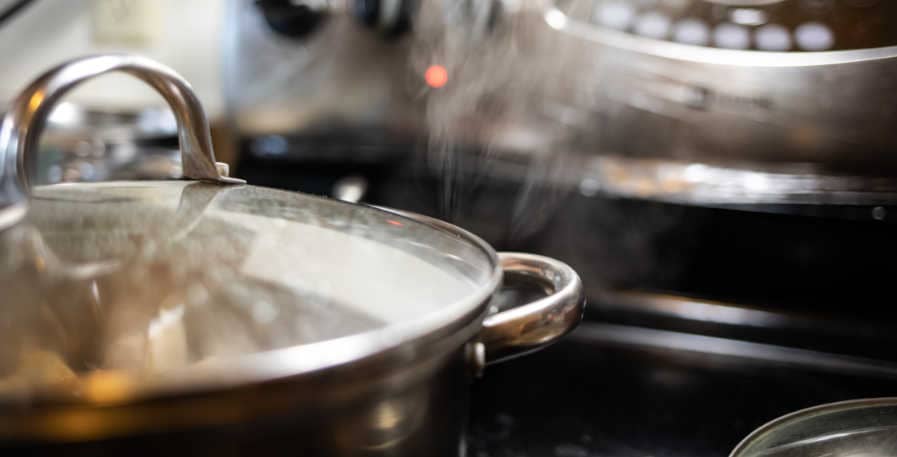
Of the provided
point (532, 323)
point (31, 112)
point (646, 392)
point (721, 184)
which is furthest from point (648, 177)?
point (31, 112)

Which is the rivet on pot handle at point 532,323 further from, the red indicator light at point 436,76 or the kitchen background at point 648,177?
the red indicator light at point 436,76

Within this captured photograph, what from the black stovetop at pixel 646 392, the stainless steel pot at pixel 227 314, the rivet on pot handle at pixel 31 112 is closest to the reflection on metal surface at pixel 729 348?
the black stovetop at pixel 646 392

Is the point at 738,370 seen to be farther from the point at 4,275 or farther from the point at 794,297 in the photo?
the point at 4,275

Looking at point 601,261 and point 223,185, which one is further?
point 601,261

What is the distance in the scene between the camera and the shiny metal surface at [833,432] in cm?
30

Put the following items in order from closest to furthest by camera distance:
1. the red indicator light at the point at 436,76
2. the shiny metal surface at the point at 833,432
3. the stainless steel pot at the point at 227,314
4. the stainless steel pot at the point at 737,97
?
the stainless steel pot at the point at 227,314, the shiny metal surface at the point at 833,432, the stainless steel pot at the point at 737,97, the red indicator light at the point at 436,76

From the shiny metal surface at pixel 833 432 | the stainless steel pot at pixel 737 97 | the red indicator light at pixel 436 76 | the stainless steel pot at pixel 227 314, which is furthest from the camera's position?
the red indicator light at pixel 436 76

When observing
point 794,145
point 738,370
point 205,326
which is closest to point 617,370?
point 738,370

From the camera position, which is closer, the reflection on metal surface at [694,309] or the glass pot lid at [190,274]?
the glass pot lid at [190,274]

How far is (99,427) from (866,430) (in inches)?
12.4

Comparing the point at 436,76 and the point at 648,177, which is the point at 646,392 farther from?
the point at 436,76

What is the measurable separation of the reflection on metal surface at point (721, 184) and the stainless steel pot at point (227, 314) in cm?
21

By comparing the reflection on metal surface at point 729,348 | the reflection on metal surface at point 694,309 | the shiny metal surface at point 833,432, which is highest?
the shiny metal surface at point 833,432

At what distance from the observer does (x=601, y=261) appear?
493 mm
